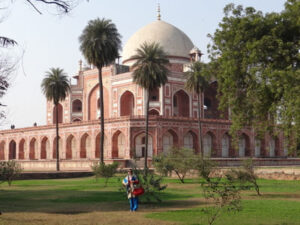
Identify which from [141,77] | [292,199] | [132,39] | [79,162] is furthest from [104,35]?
[132,39]

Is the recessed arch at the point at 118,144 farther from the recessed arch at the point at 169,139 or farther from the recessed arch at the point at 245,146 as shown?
the recessed arch at the point at 245,146

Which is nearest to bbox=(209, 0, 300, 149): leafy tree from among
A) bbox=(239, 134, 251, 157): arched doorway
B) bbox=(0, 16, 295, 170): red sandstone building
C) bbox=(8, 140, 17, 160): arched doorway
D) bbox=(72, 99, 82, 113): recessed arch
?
bbox=(0, 16, 295, 170): red sandstone building

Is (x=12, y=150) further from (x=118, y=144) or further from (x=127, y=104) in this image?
(x=118, y=144)

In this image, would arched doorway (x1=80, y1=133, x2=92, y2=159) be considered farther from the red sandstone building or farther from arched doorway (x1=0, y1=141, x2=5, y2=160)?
arched doorway (x1=0, y1=141, x2=5, y2=160)

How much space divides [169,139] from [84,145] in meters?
10.3

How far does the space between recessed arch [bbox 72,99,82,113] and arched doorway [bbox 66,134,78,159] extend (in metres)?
9.06

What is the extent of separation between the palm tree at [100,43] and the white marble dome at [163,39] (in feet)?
73.6

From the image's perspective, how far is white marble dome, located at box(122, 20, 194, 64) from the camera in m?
56.2

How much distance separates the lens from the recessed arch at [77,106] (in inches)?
2330

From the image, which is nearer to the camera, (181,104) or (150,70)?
(150,70)

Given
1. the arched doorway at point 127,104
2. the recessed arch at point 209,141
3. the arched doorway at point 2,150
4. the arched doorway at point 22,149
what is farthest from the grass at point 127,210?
the arched doorway at point 2,150

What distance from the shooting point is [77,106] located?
59906 millimetres

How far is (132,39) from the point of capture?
5922 centimetres

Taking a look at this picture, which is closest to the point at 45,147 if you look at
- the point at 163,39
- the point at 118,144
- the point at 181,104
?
the point at 118,144
